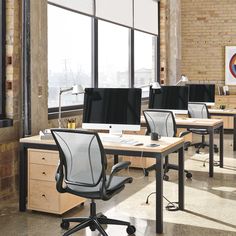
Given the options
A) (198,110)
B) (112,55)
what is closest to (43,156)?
(112,55)

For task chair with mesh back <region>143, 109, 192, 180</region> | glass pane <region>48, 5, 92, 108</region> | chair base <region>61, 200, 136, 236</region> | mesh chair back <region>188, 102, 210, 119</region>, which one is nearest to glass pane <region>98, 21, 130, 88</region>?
glass pane <region>48, 5, 92, 108</region>

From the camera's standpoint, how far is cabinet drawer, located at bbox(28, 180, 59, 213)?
12.7 ft

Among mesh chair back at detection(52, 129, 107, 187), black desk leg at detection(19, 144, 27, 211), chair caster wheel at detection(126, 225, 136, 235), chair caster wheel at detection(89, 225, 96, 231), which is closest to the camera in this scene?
mesh chair back at detection(52, 129, 107, 187)

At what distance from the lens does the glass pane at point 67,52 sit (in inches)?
204

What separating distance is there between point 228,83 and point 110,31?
4.70 meters

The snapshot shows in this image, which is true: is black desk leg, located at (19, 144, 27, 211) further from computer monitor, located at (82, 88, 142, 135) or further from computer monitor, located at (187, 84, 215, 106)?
computer monitor, located at (187, 84, 215, 106)

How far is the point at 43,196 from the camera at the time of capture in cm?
393

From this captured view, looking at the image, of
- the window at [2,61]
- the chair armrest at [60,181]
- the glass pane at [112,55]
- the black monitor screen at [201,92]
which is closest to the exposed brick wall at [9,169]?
the window at [2,61]

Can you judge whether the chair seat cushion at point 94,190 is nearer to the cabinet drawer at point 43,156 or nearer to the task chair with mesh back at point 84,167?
the task chair with mesh back at point 84,167

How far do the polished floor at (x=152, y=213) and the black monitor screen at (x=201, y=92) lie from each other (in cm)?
272

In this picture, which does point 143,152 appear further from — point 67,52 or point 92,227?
point 67,52

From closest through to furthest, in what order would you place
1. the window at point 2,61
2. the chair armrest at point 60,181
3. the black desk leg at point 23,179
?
the chair armrest at point 60,181 → the black desk leg at point 23,179 → the window at point 2,61

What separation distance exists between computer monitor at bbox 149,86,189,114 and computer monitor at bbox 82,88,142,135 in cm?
183

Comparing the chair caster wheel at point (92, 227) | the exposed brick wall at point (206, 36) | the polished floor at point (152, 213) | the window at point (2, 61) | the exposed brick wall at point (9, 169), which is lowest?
the polished floor at point (152, 213)
